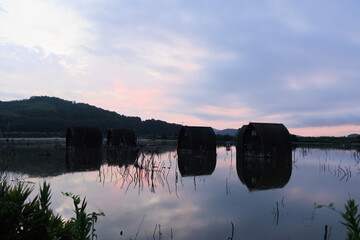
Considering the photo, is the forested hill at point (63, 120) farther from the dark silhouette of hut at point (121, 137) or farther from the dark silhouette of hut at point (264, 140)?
the dark silhouette of hut at point (264, 140)

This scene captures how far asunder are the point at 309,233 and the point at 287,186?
8.68 m

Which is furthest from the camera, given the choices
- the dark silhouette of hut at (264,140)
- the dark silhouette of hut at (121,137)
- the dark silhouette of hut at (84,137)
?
the dark silhouette of hut at (121,137)

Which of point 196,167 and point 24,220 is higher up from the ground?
point 24,220

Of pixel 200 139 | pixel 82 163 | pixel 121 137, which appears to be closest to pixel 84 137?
pixel 121 137

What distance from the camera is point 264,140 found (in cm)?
3481

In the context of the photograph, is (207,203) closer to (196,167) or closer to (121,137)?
(196,167)

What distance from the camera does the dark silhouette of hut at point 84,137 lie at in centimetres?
4406

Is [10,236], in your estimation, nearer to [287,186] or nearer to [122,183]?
[122,183]

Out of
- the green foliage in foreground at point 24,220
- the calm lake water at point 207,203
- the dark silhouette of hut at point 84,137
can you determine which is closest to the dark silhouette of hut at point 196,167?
the calm lake water at point 207,203

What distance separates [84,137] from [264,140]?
28.4 meters

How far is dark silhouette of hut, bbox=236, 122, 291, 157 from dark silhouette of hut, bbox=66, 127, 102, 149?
77.9 feet

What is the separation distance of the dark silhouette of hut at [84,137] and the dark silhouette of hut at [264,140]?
23.7 metres

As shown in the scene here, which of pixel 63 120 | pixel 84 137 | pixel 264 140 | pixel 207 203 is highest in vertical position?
pixel 63 120

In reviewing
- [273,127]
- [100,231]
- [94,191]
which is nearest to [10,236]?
[100,231]
